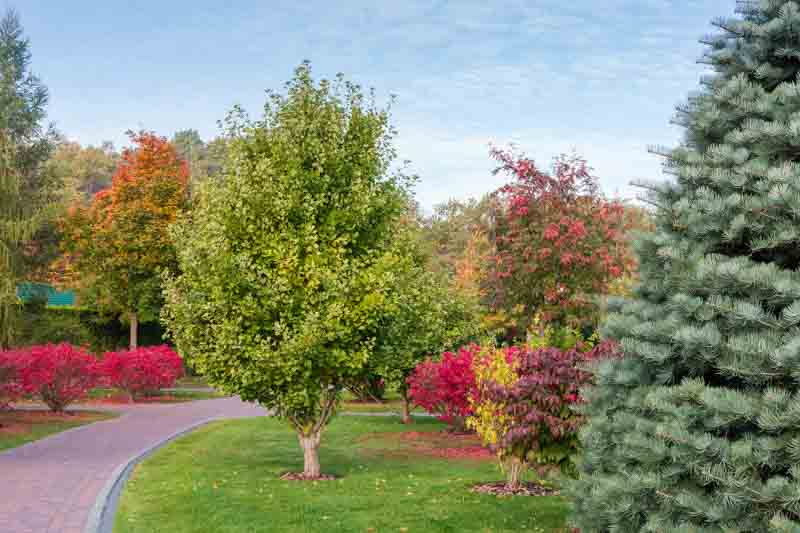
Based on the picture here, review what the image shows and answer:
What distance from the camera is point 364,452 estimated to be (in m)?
16.0

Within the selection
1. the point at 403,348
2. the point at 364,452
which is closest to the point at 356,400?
the point at 364,452

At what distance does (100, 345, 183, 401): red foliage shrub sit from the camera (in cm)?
2633

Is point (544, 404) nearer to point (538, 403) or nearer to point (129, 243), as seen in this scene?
point (538, 403)

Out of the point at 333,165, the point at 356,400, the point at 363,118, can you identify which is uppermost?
the point at 363,118

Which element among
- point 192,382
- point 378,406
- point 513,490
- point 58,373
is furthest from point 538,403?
point 192,382

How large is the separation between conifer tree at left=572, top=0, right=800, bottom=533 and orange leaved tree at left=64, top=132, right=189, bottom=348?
28.4 meters

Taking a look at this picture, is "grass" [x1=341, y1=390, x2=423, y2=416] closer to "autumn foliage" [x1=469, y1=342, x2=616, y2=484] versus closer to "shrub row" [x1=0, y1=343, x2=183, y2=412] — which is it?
"shrub row" [x1=0, y1=343, x2=183, y2=412]

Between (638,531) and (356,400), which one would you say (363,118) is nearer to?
(638,531)

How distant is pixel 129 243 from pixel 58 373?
11333 millimetres

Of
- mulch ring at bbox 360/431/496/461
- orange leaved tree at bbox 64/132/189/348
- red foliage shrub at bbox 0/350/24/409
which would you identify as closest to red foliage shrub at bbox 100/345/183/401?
orange leaved tree at bbox 64/132/189/348

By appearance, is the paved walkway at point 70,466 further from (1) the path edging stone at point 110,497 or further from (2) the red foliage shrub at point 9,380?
(2) the red foliage shrub at point 9,380

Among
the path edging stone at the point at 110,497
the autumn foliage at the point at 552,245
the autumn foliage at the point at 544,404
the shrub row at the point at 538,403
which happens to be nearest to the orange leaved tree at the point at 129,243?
the autumn foliage at the point at 552,245

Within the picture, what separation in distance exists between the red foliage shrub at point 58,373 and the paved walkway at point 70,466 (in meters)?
1.55

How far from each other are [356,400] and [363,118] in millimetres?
18380
